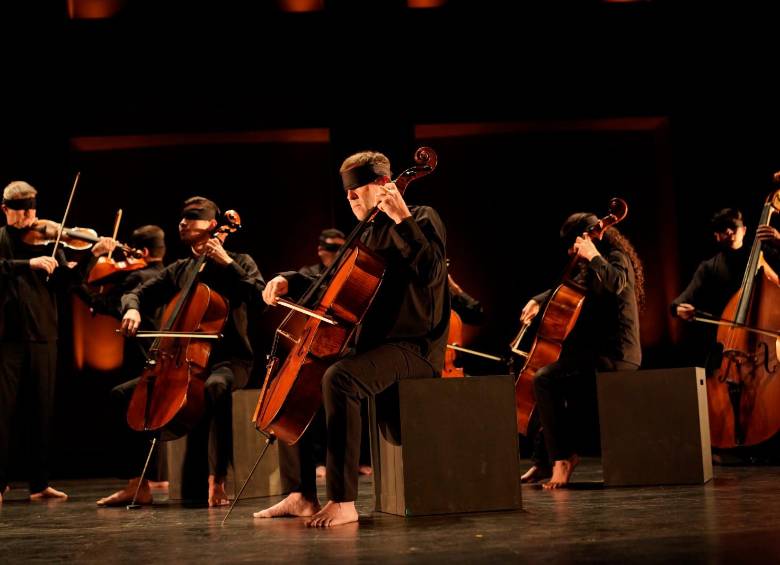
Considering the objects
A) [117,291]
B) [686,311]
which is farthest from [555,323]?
[117,291]

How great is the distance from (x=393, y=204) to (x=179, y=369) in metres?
1.44

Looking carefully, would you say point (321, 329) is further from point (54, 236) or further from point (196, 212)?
point (54, 236)

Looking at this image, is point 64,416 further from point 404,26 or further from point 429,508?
point 429,508

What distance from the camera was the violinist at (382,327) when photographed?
3.24m

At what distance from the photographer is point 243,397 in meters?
4.57

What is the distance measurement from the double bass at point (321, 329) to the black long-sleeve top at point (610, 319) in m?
1.56

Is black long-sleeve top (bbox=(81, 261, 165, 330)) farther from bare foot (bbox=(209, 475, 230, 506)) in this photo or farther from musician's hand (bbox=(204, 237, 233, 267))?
bare foot (bbox=(209, 475, 230, 506))

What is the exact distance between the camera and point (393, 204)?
326 cm

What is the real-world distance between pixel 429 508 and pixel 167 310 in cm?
175

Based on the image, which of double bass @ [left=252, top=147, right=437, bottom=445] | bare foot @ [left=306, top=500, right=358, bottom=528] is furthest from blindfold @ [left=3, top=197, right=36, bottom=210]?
bare foot @ [left=306, top=500, right=358, bottom=528]

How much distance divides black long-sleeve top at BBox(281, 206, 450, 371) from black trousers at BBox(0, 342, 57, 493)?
234cm

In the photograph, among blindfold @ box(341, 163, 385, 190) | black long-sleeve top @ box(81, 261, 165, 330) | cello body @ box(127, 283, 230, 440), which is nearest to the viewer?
blindfold @ box(341, 163, 385, 190)

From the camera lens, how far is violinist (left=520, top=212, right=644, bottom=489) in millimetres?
4520

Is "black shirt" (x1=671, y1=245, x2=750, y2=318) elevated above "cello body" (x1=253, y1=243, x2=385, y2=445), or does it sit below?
above
